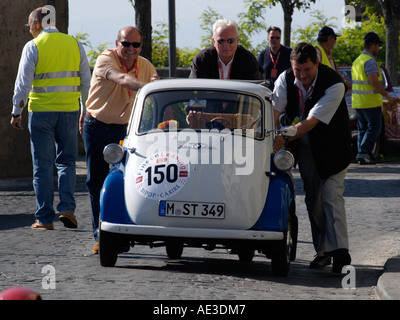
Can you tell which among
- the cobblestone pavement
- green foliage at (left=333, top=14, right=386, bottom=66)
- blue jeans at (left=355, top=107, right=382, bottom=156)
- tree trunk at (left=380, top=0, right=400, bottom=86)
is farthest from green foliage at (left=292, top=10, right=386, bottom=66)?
the cobblestone pavement

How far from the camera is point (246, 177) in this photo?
7.70 meters

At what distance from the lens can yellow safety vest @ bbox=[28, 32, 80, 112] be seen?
10.2 metres

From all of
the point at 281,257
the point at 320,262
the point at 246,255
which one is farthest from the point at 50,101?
the point at 281,257

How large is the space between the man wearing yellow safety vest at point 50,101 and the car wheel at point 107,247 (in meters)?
2.34

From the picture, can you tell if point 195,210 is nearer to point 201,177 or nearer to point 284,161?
point 201,177

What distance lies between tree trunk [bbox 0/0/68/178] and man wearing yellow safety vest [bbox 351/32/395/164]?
5408mm

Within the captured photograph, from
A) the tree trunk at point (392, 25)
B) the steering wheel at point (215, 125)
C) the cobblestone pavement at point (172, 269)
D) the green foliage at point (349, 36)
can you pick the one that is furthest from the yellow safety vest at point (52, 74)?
the green foliage at point (349, 36)

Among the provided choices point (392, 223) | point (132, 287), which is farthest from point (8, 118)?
point (132, 287)

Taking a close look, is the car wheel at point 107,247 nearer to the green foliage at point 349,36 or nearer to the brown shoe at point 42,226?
the brown shoe at point 42,226

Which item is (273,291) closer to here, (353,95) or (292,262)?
(292,262)
